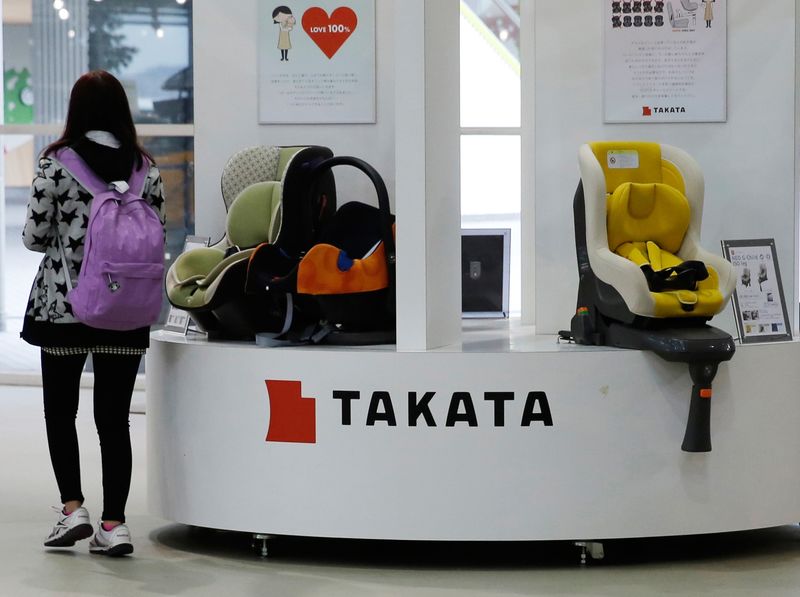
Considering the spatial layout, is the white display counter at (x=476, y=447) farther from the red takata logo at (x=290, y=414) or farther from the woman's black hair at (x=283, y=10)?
the woman's black hair at (x=283, y=10)

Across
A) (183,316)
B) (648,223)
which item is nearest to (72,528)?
(183,316)

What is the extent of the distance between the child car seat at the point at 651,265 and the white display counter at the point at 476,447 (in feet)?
0.34

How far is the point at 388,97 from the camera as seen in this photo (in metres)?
5.20

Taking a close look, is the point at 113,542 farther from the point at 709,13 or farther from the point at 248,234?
the point at 709,13

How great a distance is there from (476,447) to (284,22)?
6.60 feet

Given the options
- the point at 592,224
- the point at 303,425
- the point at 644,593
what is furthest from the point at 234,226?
the point at 644,593

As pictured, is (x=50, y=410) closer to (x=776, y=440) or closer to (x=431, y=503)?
(x=431, y=503)

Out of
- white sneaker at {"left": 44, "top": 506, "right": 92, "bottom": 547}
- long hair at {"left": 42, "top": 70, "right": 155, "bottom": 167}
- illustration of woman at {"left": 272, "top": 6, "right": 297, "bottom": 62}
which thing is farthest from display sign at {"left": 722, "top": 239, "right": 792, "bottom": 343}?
white sneaker at {"left": 44, "top": 506, "right": 92, "bottom": 547}

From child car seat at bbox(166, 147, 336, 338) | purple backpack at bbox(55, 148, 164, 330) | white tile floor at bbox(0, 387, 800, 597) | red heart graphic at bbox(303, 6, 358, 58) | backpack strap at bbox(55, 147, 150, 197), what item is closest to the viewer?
white tile floor at bbox(0, 387, 800, 597)

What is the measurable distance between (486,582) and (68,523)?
1.36m

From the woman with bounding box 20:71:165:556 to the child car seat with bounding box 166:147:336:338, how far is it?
0.29 metres

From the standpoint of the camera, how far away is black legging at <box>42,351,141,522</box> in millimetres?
4199

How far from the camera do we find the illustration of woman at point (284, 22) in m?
5.18

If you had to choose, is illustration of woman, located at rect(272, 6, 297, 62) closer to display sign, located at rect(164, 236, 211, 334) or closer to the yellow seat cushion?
display sign, located at rect(164, 236, 211, 334)
